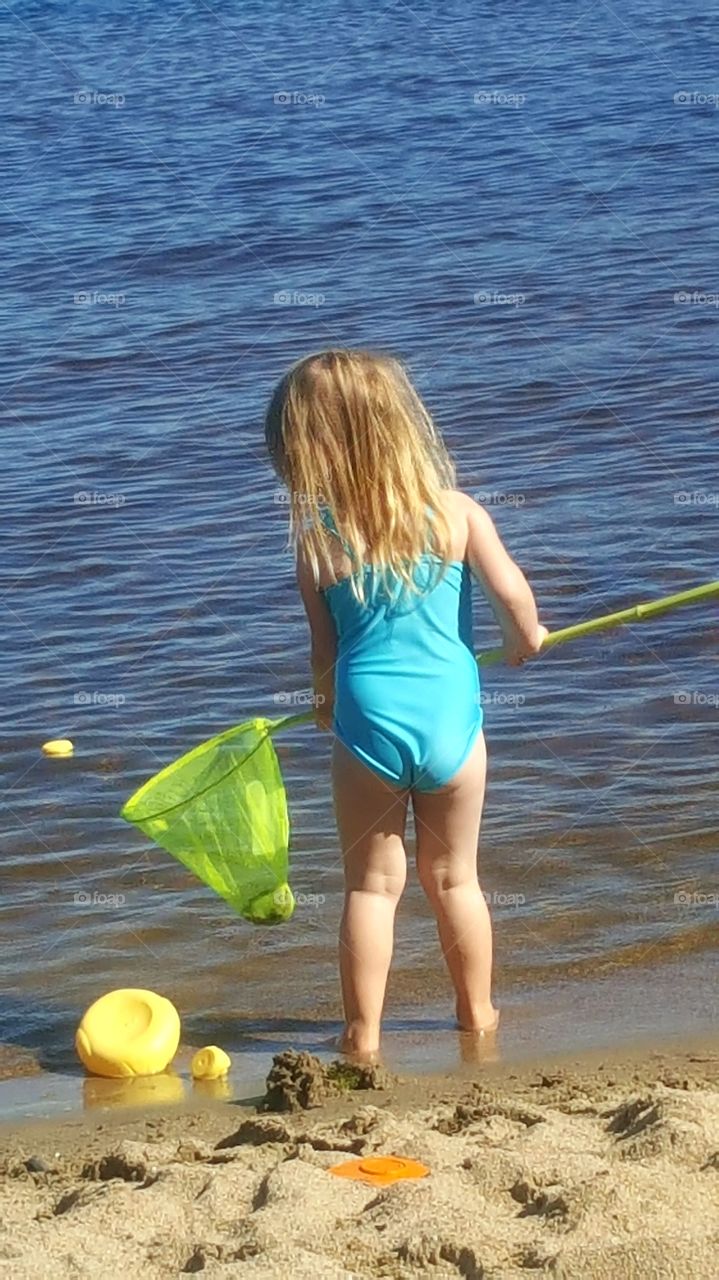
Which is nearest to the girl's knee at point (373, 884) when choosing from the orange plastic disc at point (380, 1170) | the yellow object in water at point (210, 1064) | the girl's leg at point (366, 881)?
the girl's leg at point (366, 881)

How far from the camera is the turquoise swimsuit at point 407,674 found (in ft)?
12.9

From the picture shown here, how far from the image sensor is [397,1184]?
3172mm

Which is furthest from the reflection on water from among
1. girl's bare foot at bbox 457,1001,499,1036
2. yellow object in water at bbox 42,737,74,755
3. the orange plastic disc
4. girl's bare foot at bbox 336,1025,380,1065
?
yellow object in water at bbox 42,737,74,755

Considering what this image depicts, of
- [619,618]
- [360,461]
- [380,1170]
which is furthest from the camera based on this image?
[619,618]

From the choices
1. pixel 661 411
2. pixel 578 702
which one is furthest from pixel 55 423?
pixel 578 702

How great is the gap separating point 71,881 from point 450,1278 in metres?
2.58

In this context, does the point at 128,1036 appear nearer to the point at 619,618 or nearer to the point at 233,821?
the point at 233,821

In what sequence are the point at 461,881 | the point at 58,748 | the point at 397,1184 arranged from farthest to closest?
the point at 58,748, the point at 461,881, the point at 397,1184

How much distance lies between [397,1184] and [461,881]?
3.44 feet

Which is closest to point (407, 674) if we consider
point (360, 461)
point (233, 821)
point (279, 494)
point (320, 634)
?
point (320, 634)

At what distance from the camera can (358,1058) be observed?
4094 millimetres

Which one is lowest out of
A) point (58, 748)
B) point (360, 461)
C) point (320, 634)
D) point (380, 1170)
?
point (58, 748)

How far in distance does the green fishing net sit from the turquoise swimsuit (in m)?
0.52

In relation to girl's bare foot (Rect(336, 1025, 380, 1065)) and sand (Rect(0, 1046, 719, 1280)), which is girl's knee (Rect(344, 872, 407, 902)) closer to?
girl's bare foot (Rect(336, 1025, 380, 1065))
